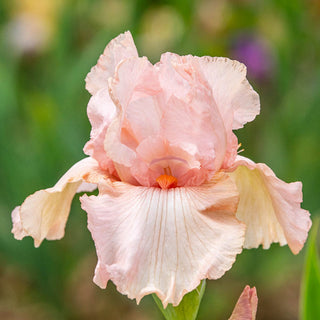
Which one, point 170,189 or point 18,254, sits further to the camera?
point 18,254

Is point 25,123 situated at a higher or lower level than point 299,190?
lower

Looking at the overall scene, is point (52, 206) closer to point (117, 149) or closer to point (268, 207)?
point (117, 149)

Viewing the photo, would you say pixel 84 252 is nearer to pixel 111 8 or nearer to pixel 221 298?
pixel 221 298

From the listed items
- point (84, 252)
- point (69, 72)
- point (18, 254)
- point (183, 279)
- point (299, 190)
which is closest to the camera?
point (183, 279)

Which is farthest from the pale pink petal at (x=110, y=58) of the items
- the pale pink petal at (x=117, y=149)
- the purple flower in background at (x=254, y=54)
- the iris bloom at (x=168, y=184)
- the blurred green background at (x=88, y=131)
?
the purple flower in background at (x=254, y=54)

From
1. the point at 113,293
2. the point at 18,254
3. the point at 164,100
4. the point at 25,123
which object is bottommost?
the point at 113,293

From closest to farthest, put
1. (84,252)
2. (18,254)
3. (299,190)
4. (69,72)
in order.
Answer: (299,190)
(18,254)
(84,252)
(69,72)

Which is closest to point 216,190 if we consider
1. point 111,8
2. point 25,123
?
point 25,123
